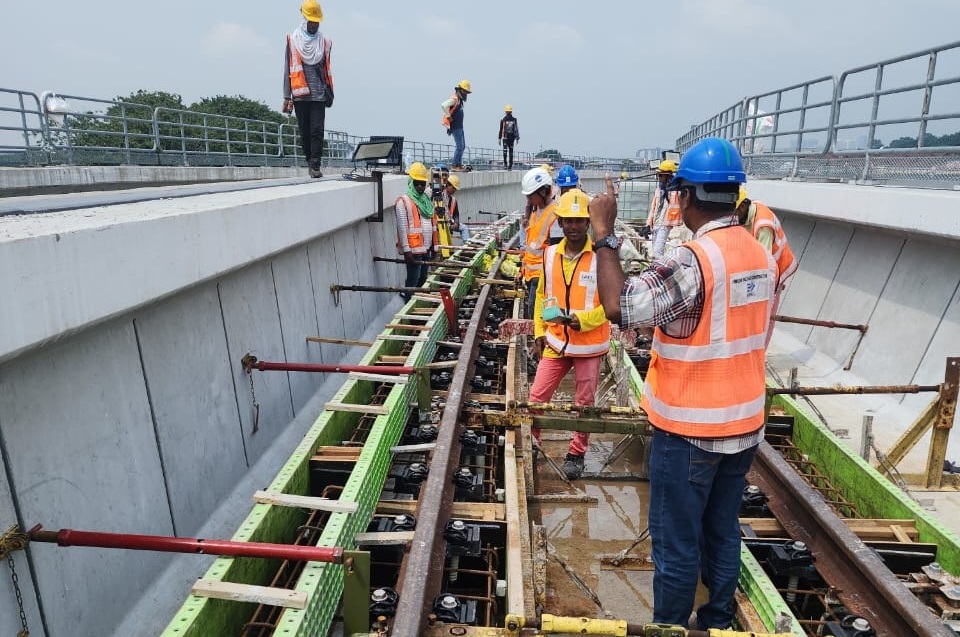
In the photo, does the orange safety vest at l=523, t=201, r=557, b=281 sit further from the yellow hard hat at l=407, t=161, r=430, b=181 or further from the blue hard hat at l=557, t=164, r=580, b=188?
the yellow hard hat at l=407, t=161, r=430, b=181

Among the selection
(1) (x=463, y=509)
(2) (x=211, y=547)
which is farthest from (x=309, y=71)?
→ (2) (x=211, y=547)

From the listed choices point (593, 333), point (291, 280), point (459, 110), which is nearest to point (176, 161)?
point (459, 110)

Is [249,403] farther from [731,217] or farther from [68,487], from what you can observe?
[731,217]

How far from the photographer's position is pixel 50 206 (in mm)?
3244

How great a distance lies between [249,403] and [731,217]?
357 centimetres

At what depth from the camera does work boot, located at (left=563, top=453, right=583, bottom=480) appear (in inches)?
200

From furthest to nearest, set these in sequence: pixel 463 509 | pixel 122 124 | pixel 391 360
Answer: pixel 122 124, pixel 391 360, pixel 463 509

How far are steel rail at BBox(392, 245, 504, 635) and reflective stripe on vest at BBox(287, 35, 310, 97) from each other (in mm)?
4119

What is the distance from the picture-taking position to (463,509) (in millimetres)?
4000

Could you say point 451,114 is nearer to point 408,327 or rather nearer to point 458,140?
point 458,140

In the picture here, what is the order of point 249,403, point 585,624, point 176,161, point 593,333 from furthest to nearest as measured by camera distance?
point 176,161 → point 593,333 → point 249,403 → point 585,624

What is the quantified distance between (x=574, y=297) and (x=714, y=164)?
7.75 ft

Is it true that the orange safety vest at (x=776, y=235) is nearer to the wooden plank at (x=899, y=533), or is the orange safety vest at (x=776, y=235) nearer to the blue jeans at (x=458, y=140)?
the wooden plank at (x=899, y=533)

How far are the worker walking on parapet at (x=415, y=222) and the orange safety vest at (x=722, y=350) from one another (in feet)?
21.4
